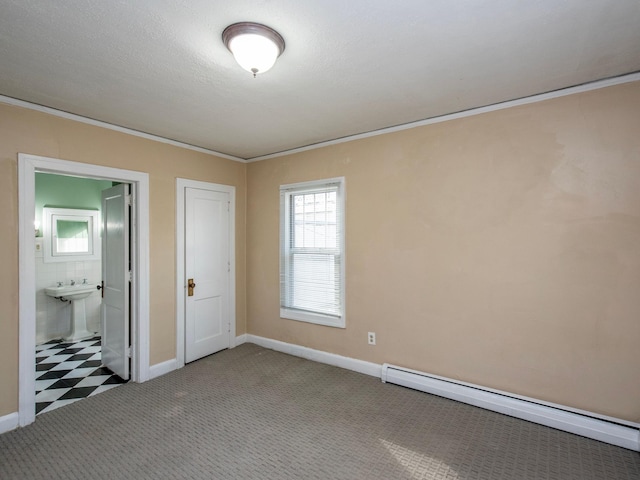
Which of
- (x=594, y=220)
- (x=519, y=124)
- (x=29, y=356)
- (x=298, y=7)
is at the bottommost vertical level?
(x=29, y=356)

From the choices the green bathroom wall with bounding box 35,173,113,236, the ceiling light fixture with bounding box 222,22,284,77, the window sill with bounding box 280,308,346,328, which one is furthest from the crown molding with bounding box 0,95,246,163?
the window sill with bounding box 280,308,346,328

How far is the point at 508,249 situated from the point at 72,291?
5.39 metres

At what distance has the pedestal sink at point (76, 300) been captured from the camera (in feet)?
14.6

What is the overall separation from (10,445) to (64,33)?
110 inches

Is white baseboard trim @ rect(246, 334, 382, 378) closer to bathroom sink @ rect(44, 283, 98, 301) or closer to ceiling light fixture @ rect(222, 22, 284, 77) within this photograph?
bathroom sink @ rect(44, 283, 98, 301)

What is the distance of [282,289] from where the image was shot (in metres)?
4.12

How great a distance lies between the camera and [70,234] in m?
4.78

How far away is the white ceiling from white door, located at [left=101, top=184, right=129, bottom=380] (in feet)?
3.29

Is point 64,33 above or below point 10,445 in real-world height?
above

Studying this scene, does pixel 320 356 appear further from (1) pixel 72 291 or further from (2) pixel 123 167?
(1) pixel 72 291

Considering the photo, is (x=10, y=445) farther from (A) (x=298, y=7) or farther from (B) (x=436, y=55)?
(B) (x=436, y=55)

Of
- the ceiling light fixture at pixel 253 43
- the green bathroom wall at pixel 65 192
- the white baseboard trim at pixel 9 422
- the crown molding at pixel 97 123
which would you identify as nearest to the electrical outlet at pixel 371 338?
the ceiling light fixture at pixel 253 43

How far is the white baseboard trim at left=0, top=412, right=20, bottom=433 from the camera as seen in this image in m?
2.45

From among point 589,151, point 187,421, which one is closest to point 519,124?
point 589,151
